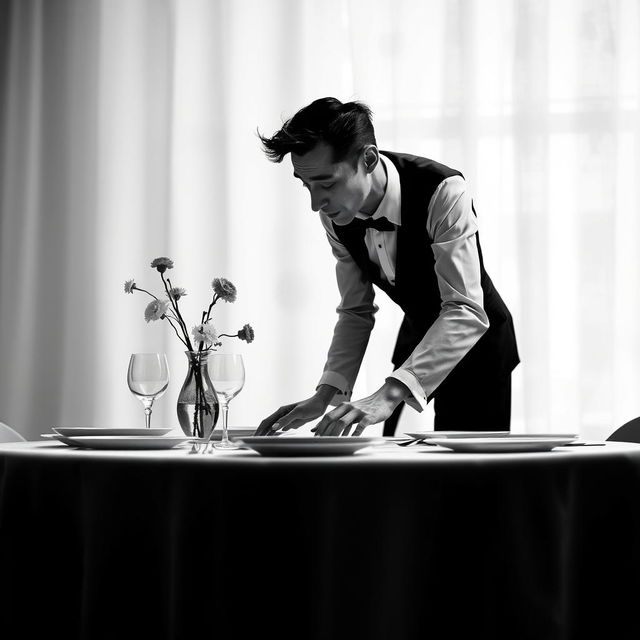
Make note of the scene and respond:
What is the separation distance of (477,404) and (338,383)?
391 millimetres

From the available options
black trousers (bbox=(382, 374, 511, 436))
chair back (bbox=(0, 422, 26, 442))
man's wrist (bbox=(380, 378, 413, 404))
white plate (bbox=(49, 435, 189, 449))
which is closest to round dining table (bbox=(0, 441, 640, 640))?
white plate (bbox=(49, 435, 189, 449))

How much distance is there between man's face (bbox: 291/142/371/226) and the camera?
6.23 ft

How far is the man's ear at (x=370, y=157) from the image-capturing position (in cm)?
198

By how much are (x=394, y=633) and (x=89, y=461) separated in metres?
0.45

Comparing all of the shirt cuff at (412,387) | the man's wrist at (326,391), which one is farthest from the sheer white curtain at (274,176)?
the shirt cuff at (412,387)

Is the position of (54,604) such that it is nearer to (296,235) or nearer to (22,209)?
(296,235)

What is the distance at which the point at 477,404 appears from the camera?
221cm

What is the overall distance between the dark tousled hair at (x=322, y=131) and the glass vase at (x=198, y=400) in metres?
0.54

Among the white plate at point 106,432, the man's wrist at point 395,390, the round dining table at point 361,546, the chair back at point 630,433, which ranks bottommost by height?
the round dining table at point 361,546

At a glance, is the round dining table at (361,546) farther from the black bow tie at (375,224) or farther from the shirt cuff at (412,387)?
the black bow tie at (375,224)

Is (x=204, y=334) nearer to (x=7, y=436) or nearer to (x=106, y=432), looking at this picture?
(x=106, y=432)

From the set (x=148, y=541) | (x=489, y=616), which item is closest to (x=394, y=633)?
(x=489, y=616)

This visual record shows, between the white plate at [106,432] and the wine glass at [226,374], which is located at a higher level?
the wine glass at [226,374]

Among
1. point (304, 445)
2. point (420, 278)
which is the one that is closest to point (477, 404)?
point (420, 278)
